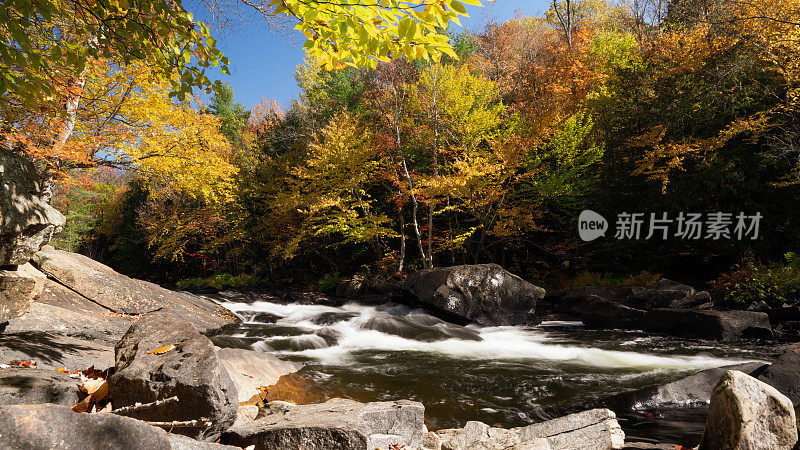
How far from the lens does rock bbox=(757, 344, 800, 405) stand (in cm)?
402

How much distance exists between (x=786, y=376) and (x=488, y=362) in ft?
13.0

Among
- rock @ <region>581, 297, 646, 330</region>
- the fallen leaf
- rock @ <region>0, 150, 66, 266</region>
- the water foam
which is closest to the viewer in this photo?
the fallen leaf

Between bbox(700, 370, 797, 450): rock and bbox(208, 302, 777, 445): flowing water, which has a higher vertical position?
bbox(700, 370, 797, 450): rock

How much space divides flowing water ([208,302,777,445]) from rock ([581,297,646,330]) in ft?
1.57

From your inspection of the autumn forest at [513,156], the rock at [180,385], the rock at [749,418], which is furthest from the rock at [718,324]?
the rock at [180,385]

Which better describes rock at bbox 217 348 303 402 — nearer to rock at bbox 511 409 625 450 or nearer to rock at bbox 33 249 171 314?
rock at bbox 511 409 625 450

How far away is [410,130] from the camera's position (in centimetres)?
1571

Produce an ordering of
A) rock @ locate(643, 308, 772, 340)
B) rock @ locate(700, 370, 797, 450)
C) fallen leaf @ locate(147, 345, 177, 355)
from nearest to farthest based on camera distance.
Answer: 1. rock @ locate(700, 370, 797, 450)
2. fallen leaf @ locate(147, 345, 177, 355)
3. rock @ locate(643, 308, 772, 340)

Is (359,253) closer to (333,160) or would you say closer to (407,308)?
(333,160)

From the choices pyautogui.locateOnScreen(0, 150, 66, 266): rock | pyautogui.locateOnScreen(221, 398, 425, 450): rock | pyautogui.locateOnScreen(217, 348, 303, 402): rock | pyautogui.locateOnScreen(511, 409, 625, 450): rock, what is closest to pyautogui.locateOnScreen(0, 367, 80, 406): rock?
pyautogui.locateOnScreen(221, 398, 425, 450): rock

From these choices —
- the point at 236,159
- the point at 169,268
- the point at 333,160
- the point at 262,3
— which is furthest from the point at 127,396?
the point at 169,268

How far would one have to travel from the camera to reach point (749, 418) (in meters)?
2.69

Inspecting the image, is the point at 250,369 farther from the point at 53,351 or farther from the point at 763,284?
the point at 763,284

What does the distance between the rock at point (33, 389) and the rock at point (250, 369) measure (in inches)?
58.3
